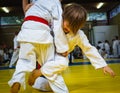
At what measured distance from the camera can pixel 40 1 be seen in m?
2.70

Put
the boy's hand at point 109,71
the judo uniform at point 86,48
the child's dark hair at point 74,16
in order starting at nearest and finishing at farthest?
the child's dark hair at point 74,16 < the boy's hand at point 109,71 < the judo uniform at point 86,48

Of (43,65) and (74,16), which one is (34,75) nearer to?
(43,65)

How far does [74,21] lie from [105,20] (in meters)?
25.3

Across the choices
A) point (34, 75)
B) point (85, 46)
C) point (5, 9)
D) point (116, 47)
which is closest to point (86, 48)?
point (85, 46)

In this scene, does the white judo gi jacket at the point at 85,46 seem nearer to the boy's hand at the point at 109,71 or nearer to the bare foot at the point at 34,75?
the boy's hand at the point at 109,71

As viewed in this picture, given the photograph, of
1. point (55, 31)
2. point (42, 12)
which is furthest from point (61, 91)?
point (42, 12)

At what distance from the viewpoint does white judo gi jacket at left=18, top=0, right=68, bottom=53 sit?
2490 millimetres

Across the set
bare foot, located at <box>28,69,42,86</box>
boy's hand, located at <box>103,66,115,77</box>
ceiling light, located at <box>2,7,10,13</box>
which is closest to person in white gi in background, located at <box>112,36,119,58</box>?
ceiling light, located at <box>2,7,10,13</box>

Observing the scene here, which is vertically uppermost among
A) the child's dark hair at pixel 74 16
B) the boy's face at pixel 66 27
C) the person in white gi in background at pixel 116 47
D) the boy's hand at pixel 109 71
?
the child's dark hair at pixel 74 16

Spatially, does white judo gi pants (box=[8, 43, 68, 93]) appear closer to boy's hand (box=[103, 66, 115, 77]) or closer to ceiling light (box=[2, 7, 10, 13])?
boy's hand (box=[103, 66, 115, 77])

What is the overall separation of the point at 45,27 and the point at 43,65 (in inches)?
14.1

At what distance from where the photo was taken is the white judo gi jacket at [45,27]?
8.17ft

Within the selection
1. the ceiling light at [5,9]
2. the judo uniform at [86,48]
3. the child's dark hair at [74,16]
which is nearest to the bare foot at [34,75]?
the judo uniform at [86,48]

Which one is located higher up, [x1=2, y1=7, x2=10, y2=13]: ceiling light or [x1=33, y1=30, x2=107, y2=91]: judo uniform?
[x1=2, y1=7, x2=10, y2=13]: ceiling light
